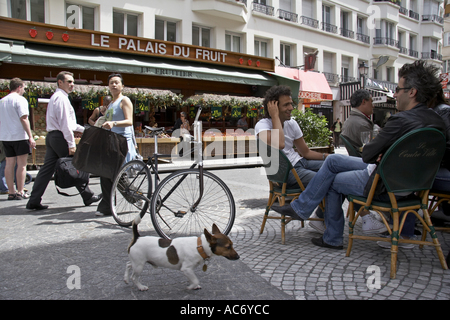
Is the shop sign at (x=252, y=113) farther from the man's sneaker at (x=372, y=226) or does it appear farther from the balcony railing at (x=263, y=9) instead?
the man's sneaker at (x=372, y=226)

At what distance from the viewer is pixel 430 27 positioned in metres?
33.7

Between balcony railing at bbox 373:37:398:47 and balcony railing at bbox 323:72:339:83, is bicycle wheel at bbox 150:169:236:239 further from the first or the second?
balcony railing at bbox 373:37:398:47

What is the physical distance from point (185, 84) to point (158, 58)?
1.98m

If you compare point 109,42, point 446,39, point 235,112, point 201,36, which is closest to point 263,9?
point 201,36

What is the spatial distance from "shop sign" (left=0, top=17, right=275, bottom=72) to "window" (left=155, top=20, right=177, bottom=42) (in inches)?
98.8

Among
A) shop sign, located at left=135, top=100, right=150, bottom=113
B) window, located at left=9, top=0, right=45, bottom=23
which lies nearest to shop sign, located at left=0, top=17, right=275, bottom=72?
shop sign, located at left=135, top=100, right=150, bottom=113

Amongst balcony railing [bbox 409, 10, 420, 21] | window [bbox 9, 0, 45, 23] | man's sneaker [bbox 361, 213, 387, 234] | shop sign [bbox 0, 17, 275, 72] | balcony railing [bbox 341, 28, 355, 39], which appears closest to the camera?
man's sneaker [bbox 361, 213, 387, 234]

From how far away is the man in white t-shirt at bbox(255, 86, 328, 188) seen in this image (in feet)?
12.0

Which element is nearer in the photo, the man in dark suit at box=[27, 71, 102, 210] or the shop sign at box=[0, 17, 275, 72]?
the man in dark suit at box=[27, 71, 102, 210]

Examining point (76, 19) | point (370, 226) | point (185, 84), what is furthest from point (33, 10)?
point (370, 226)

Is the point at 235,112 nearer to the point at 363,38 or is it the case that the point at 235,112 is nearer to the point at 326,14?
the point at 326,14

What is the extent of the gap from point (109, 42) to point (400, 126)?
1222 cm

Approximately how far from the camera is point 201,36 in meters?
18.2
